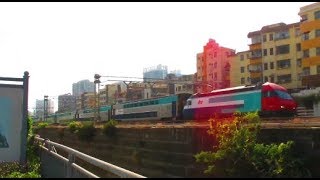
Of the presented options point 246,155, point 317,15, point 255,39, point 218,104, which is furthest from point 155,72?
point 246,155

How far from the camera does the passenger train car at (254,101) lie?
28.1 metres

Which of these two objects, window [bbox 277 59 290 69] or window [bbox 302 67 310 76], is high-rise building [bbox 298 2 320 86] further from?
window [bbox 277 59 290 69]

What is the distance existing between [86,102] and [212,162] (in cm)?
10618

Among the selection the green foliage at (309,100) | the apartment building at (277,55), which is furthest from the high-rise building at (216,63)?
the green foliage at (309,100)

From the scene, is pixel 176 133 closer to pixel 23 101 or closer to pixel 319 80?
pixel 23 101

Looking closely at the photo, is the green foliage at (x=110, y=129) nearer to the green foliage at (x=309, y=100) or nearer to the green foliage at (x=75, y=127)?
the green foliage at (x=75, y=127)

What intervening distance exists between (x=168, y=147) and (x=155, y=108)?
23.3 metres

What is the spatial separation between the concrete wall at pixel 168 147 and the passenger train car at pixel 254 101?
632 cm

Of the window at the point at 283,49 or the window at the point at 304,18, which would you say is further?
the window at the point at 283,49

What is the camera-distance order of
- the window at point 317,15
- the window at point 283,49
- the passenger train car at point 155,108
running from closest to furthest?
the passenger train car at point 155,108 < the window at point 317,15 < the window at point 283,49

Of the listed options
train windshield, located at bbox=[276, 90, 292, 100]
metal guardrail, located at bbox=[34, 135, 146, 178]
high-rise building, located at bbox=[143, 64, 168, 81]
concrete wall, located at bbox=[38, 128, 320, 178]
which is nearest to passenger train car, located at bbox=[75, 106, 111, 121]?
concrete wall, located at bbox=[38, 128, 320, 178]

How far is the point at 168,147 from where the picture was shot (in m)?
20.5

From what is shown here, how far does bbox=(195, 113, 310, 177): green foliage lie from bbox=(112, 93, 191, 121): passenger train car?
82.4 ft

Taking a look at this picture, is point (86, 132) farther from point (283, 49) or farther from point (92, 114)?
point (283, 49)
